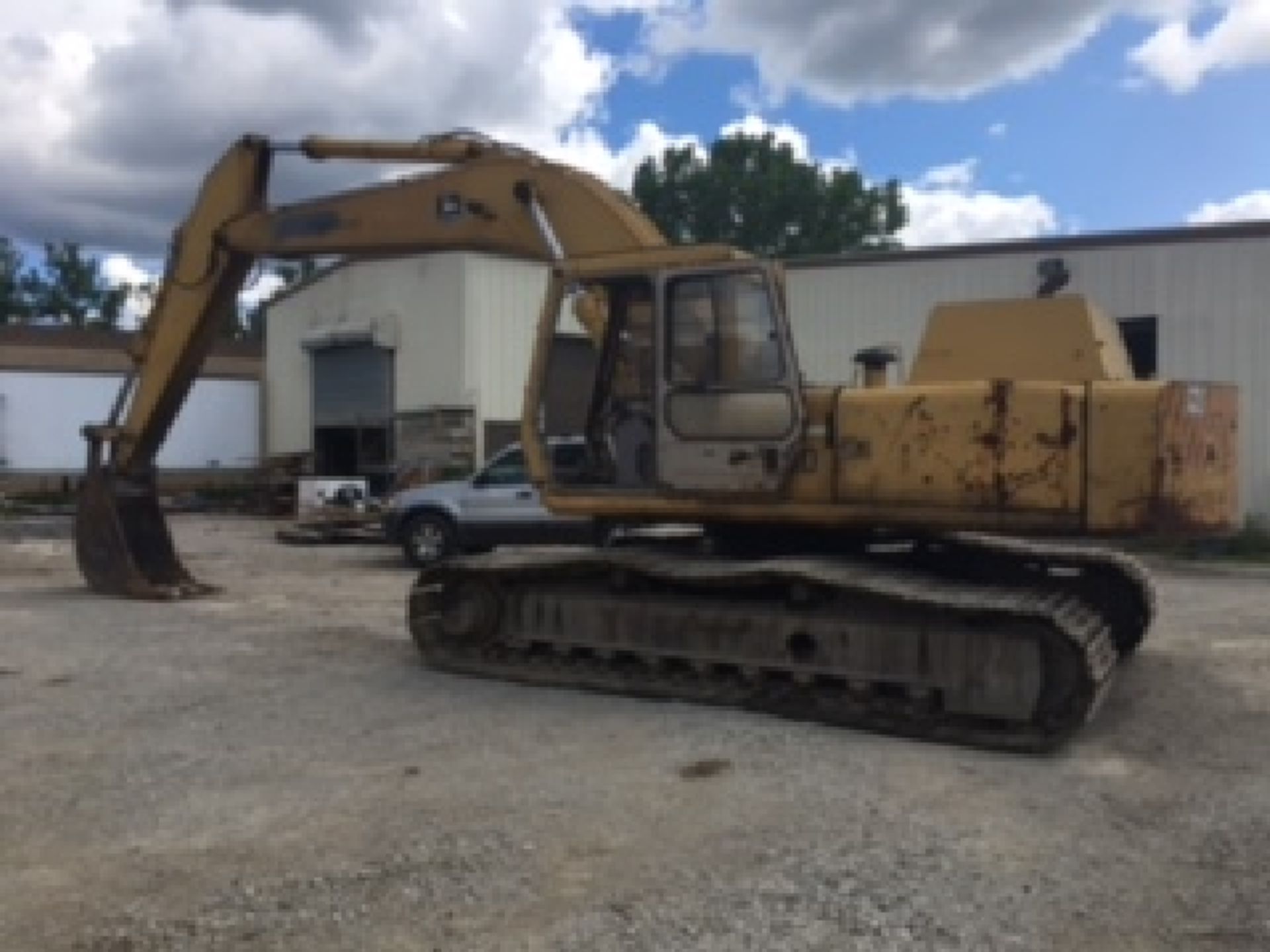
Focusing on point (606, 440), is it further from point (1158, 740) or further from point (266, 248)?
point (266, 248)

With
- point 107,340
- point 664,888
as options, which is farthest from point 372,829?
point 107,340

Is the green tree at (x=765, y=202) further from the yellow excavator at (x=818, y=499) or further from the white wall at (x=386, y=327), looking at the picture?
the yellow excavator at (x=818, y=499)

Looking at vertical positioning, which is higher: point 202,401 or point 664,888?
point 202,401


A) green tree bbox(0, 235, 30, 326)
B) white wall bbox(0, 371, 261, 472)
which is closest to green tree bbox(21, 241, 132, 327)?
green tree bbox(0, 235, 30, 326)

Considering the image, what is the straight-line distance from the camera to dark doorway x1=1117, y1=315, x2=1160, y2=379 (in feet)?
69.4

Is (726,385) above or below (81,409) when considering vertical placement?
below

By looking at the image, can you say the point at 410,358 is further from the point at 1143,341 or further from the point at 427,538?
the point at 1143,341

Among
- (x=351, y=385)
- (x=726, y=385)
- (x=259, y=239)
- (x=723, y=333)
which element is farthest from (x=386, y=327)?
(x=726, y=385)

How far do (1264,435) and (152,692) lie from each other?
16708 mm

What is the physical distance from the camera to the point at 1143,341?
21.5 metres

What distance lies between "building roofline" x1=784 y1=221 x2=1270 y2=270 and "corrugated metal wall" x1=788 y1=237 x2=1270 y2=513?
6 centimetres

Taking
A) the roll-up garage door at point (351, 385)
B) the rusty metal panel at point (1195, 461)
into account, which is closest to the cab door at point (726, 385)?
the rusty metal panel at point (1195, 461)

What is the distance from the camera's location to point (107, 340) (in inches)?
1394

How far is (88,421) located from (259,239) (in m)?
22.2
